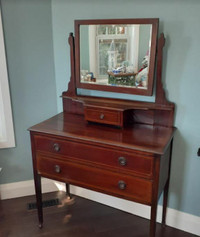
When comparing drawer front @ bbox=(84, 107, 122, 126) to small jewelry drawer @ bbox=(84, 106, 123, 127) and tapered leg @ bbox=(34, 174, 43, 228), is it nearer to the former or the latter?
small jewelry drawer @ bbox=(84, 106, 123, 127)

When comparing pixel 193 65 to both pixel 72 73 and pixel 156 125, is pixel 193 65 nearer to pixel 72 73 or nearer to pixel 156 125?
pixel 156 125

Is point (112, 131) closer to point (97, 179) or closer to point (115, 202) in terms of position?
point (97, 179)

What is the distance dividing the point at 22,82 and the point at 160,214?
1.54 meters

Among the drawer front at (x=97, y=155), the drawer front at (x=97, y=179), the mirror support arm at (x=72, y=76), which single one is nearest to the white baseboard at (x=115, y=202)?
the drawer front at (x=97, y=179)

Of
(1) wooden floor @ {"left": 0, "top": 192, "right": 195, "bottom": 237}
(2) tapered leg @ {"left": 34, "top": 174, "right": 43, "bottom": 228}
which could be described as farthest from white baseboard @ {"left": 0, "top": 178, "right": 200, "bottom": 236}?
(2) tapered leg @ {"left": 34, "top": 174, "right": 43, "bottom": 228}

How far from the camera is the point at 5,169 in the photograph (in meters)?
2.31

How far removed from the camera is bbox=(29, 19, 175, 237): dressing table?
1.56 metres

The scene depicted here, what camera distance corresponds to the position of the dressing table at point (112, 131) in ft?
5.11

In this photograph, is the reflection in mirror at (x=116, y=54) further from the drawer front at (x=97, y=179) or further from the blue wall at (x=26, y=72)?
the drawer front at (x=97, y=179)

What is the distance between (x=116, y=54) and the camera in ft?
5.92

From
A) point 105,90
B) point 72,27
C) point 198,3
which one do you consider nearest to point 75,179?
point 105,90

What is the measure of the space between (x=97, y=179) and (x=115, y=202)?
2.20ft

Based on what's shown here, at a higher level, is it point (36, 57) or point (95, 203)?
point (36, 57)

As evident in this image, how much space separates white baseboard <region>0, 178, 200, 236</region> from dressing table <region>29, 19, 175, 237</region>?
0.11m
